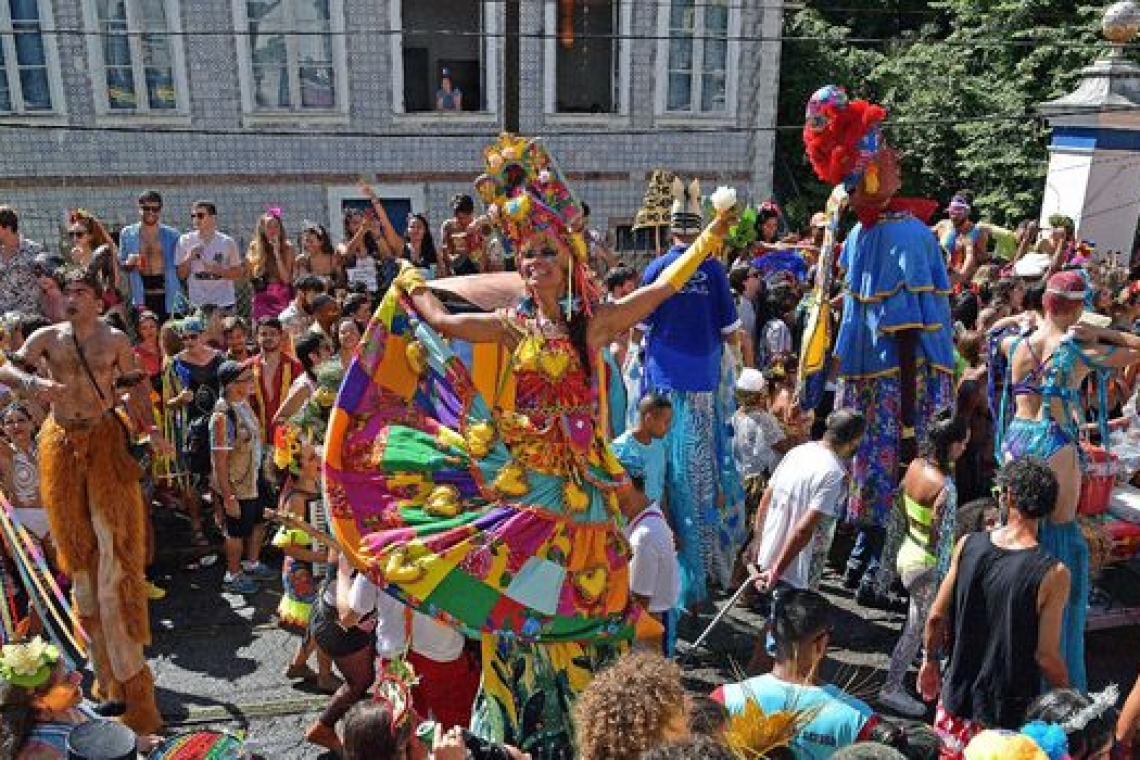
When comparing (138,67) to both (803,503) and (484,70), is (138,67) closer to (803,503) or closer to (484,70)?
(484,70)

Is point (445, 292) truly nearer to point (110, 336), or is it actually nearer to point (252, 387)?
point (110, 336)

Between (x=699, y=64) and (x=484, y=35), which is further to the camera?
(x=699, y=64)

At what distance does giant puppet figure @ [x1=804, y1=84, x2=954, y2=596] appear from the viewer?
595 centimetres

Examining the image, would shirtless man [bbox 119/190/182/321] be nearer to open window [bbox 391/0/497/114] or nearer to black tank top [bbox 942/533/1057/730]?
black tank top [bbox 942/533/1057/730]

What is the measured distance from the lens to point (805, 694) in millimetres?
3082

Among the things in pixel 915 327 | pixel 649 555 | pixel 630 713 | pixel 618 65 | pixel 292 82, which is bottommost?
pixel 649 555

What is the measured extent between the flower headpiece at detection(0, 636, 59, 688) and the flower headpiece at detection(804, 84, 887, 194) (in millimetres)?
4695

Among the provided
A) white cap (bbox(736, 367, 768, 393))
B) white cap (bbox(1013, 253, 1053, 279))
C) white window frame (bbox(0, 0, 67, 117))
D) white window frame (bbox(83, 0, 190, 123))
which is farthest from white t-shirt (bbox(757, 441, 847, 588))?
white window frame (bbox(0, 0, 67, 117))

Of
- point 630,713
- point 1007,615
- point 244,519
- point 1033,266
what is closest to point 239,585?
point 244,519

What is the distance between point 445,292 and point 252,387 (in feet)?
7.76

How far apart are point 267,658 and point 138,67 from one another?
11.3 metres

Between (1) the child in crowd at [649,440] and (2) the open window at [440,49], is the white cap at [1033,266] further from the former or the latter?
(2) the open window at [440,49]

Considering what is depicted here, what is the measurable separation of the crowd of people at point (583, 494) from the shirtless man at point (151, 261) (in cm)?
208

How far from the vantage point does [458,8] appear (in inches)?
711
